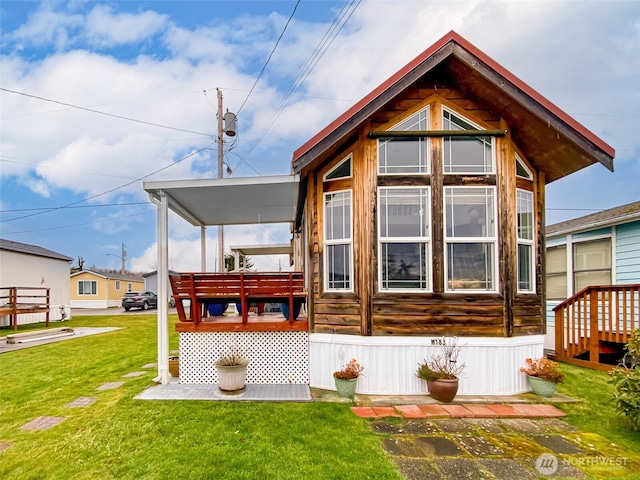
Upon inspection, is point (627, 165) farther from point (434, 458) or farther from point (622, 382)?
point (434, 458)

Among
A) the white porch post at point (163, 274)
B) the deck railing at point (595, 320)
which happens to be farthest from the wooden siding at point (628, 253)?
the white porch post at point (163, 274)

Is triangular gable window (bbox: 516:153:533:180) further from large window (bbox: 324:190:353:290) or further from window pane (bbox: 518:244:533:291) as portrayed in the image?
large window (bbox: 324:190:353:290)

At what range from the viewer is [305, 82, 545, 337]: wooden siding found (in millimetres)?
5613

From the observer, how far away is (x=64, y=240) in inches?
1412

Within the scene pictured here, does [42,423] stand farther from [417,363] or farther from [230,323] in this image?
[417,363]

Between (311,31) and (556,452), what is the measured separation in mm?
10701

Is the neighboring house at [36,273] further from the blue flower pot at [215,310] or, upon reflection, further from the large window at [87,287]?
the large window at [87,287]

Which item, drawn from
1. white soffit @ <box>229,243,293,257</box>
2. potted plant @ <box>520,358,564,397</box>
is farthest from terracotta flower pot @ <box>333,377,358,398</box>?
white soffit @ <box>229,243,293,257</box>

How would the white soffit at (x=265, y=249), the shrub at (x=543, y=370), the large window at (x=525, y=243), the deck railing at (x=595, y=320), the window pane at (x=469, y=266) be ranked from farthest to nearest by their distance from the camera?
the white soffit at (x=265, y=249), the deck railing at (x=595, y=320), the large window at (x=525, y=243), the window pane at (x=469, y=266), the shrub at (x=543, y=370)

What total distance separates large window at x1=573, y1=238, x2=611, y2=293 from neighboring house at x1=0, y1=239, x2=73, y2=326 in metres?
20.9

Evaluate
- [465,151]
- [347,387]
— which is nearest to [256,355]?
[347,387]

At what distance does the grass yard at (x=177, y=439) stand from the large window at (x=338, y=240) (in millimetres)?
1968

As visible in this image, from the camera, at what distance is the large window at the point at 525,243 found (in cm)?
593

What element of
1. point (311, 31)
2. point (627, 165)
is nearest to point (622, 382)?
point (311, 31)
